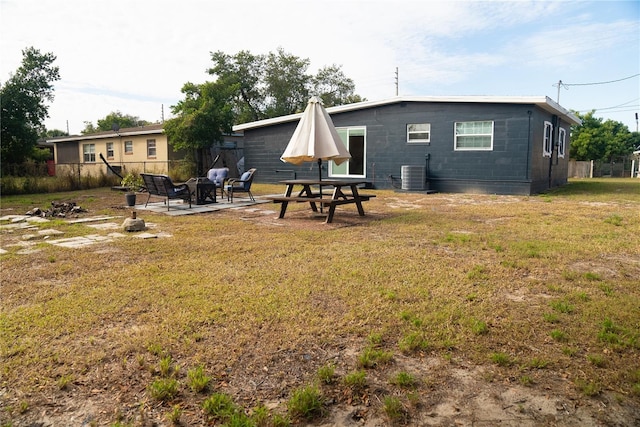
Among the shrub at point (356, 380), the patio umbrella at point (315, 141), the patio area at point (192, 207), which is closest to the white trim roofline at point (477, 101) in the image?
the patio area at point (192, 207)

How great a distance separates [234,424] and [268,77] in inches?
1275

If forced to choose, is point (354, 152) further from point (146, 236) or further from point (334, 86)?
point (334, 86)

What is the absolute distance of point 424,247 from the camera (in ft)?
16.8

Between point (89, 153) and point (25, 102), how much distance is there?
35.3 ft

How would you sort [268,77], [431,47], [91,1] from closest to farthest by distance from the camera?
[91,1] → [431,47] → [268,77]

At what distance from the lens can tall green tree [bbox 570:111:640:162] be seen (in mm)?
30469

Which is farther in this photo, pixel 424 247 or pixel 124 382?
pixel 424 247

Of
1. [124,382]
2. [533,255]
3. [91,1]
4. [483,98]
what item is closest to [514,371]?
[124,382]

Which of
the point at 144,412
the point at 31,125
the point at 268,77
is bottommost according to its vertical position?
the point at 144,412

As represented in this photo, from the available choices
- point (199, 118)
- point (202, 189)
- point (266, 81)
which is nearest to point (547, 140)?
point (202, 189)

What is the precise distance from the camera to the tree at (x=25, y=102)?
51.2ft

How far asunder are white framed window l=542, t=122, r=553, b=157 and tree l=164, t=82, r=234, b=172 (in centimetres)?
1319

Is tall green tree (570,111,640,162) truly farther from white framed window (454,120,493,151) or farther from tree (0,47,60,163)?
tree (0,47,60,163)

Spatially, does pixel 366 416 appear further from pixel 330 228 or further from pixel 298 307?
pixel 330 228
